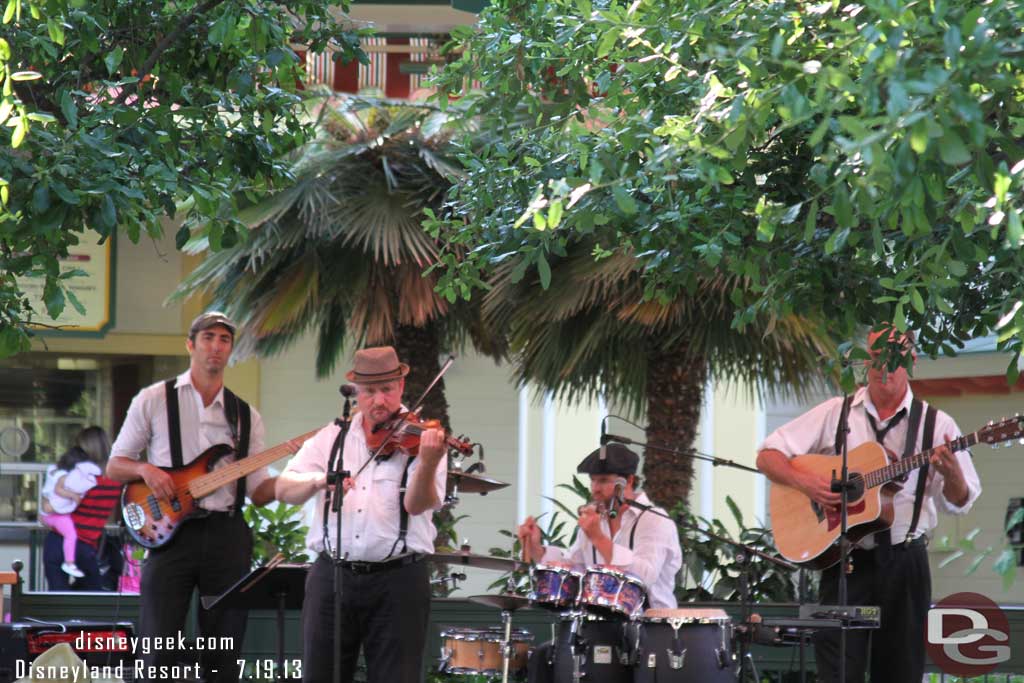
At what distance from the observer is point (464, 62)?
6.05m

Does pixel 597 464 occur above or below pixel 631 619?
above

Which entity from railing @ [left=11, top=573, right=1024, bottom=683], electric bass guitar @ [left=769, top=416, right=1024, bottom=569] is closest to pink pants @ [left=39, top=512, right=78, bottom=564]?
railing @ [left=11, top=573, right=1024, bottom=683]

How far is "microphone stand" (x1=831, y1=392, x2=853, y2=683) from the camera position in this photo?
6.39 meters

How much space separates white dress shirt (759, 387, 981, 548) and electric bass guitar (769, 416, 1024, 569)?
0.06 meters

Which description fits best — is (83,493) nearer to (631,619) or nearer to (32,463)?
(32,463)

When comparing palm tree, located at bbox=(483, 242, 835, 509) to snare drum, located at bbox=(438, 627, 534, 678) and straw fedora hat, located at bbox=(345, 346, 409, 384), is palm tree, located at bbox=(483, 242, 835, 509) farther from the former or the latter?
straw fedora hat, located at bbox=(345, 346, 409, 384)

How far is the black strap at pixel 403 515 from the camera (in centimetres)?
634

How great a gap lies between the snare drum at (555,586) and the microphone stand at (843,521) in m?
1.57

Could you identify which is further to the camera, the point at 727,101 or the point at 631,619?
the point at 631,619

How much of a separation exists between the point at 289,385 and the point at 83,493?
396cm

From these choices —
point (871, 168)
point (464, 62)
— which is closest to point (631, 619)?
point (464, 62)

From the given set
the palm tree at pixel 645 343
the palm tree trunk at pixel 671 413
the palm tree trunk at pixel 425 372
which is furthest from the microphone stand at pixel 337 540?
the palm tree trunk at pixel 671 413

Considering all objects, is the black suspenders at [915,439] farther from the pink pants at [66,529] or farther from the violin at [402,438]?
the pink pants at [66,529]

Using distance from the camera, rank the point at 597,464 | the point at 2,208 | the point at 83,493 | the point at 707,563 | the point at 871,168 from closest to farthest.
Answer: the point at 871,168
the point at 2,208
the point at 597,464
the point at 707,563
the point at 83,493
